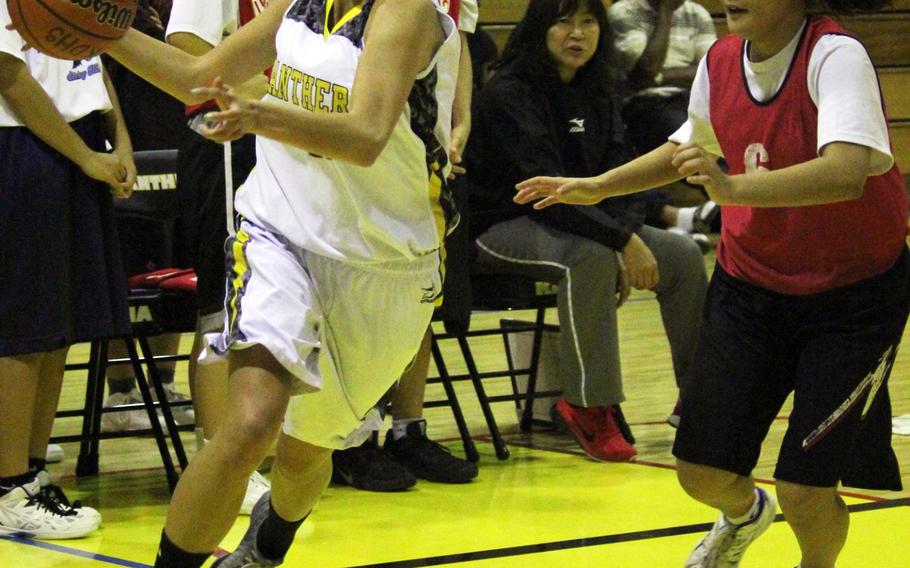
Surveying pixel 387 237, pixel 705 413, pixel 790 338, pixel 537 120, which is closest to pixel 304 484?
pixel 387 237

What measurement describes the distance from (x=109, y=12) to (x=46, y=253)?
4.10ft

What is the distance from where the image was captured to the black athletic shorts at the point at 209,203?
14.0 feet

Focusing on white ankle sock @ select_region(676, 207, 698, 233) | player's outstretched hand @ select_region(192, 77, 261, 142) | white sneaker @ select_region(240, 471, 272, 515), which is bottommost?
white sneaker @ select_region(240, 471, 272, 515)

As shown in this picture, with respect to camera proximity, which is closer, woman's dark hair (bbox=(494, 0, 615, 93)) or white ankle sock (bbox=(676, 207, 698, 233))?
woman's dark hair (bbox=(494, 0, 615, 93))

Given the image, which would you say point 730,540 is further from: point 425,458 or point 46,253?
point 46,253

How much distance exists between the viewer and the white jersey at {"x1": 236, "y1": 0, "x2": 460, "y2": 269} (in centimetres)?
289

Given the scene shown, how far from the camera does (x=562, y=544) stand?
387 centimetres

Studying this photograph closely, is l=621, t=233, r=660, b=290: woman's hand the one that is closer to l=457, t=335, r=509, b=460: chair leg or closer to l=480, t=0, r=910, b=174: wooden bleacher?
l=457, t=335, r=509, b=460: chair leg

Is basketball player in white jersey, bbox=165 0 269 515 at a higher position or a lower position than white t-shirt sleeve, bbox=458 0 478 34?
lower

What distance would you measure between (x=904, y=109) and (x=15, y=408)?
8.62 meters

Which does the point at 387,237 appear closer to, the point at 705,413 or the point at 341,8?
the point at 341,8

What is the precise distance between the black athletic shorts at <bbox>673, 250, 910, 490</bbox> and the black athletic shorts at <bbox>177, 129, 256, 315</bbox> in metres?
1.58

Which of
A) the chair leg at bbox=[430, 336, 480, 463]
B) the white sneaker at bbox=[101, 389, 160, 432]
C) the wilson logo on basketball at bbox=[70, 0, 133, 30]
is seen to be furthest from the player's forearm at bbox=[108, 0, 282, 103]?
the white sneaker at bbox=[101, 389, 160, 432]

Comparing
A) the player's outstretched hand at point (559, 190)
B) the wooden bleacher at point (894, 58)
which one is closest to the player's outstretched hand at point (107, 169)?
the player's outstretched hand at point (559, 190)
